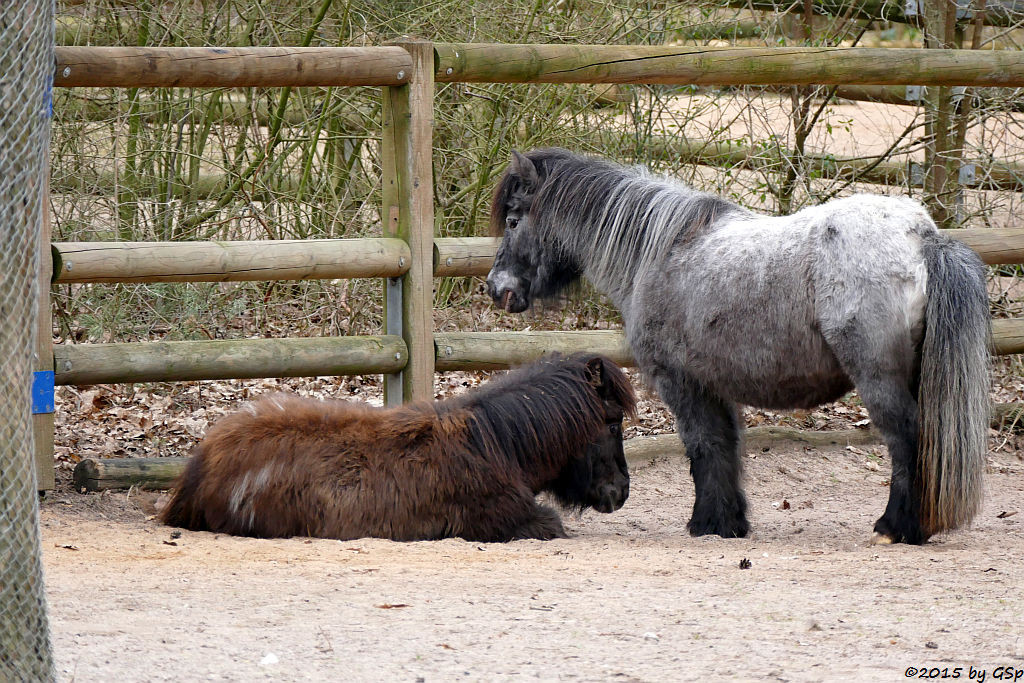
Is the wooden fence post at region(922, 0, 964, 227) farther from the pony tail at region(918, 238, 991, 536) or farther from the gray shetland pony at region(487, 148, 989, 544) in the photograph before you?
the pony tail at region(918, 238, 991, 536)

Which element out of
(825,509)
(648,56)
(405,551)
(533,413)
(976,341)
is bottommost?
(825,509)

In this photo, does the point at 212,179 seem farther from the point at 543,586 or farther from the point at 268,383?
the point at 543,586

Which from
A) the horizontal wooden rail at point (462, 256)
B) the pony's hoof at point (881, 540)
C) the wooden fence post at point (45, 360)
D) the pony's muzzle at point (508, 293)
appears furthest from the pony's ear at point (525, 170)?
the pony's hoof at point (881, 540)

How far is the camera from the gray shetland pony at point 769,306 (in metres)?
4.57

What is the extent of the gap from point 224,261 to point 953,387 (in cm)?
350

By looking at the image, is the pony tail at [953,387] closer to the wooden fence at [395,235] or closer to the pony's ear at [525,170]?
the pony's ear at [525,170]

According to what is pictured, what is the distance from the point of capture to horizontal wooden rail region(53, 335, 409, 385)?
18.2ft

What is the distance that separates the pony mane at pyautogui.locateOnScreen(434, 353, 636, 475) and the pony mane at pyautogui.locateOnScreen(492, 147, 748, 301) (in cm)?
55

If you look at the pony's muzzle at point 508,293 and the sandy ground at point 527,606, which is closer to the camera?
the sandy ground at point 527,606

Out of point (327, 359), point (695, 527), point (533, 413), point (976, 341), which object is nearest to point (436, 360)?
point (327, 359)

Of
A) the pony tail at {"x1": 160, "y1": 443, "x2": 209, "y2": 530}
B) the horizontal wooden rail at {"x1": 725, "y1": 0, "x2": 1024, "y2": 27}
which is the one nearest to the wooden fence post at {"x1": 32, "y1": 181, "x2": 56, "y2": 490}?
the pony tail at {"x1": 160, "y1": 443, "x2": 209, "y2": 530}

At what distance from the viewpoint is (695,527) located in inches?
207

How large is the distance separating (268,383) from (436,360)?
283cm

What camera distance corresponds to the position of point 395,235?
6.23 metres
